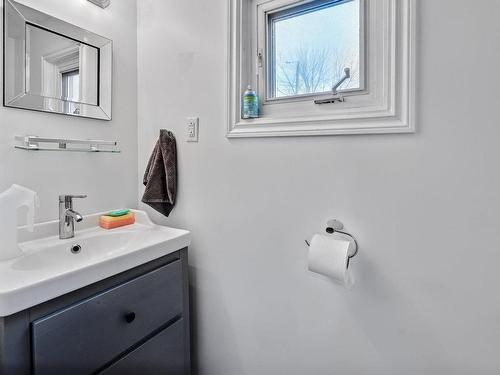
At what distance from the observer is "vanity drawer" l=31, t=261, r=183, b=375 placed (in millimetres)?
751

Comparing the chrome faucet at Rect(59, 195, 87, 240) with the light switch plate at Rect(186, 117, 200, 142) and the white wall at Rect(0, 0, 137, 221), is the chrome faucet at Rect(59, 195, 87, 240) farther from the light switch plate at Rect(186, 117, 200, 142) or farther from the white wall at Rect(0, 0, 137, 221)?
the light switch plate at Rect(186, 117, 200, 142)

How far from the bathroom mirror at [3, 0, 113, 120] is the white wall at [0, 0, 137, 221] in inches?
1.7

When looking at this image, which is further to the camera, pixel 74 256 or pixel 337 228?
pixel 74 256

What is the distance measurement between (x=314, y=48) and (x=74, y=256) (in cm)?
131

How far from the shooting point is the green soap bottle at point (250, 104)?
3.75ft

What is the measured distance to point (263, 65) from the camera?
119 cm

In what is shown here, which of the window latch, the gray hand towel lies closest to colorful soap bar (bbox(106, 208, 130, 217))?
the gray hand towel

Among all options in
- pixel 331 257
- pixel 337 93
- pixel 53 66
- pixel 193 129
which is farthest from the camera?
pixel 193 129

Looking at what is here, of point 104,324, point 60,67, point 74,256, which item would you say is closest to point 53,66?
point 60,67

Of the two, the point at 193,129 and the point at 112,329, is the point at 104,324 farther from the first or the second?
the point at 193,129

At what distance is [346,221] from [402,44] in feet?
1.95

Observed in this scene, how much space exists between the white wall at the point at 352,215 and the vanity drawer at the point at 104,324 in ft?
0.88

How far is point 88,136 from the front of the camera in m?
1.29

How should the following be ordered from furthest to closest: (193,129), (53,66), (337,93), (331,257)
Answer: (193,129) → (53,66) → (337,93) → (331,257)
